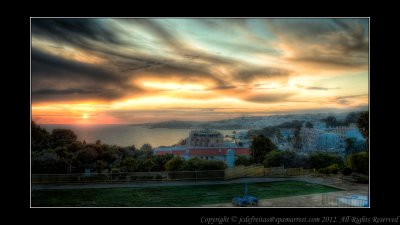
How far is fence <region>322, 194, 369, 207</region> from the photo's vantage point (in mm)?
6945

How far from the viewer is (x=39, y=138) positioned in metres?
7.36

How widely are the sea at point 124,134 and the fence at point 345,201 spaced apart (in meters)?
3.04

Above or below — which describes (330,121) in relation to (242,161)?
above

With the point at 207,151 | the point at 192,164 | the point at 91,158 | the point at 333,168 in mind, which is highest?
the point at 207,151

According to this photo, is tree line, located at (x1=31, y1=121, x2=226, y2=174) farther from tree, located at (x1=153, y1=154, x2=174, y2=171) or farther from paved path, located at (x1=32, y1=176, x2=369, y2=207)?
paved path, located at (x1=32, y1=176, x2=369, y2=207)

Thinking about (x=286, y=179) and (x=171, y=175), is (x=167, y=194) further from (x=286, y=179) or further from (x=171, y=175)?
(x=286, y=179)

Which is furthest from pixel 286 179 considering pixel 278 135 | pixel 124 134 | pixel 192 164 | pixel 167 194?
pixel 124 134

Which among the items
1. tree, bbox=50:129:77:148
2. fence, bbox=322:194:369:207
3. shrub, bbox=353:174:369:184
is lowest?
fence, bbox=322:194:369:207

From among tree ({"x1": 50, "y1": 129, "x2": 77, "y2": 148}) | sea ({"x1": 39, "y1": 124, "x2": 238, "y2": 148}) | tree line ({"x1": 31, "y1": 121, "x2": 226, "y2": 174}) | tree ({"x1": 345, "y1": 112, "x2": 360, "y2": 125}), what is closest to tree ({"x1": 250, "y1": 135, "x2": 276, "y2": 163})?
tree line ({"x1": 31, "y1": 121, "x2": 226, "y2": 174})

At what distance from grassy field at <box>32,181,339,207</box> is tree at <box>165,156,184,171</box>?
40 centimetres

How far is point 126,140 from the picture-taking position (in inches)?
301

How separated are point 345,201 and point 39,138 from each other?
19.9 ft

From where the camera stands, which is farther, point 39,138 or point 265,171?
point 265,171
